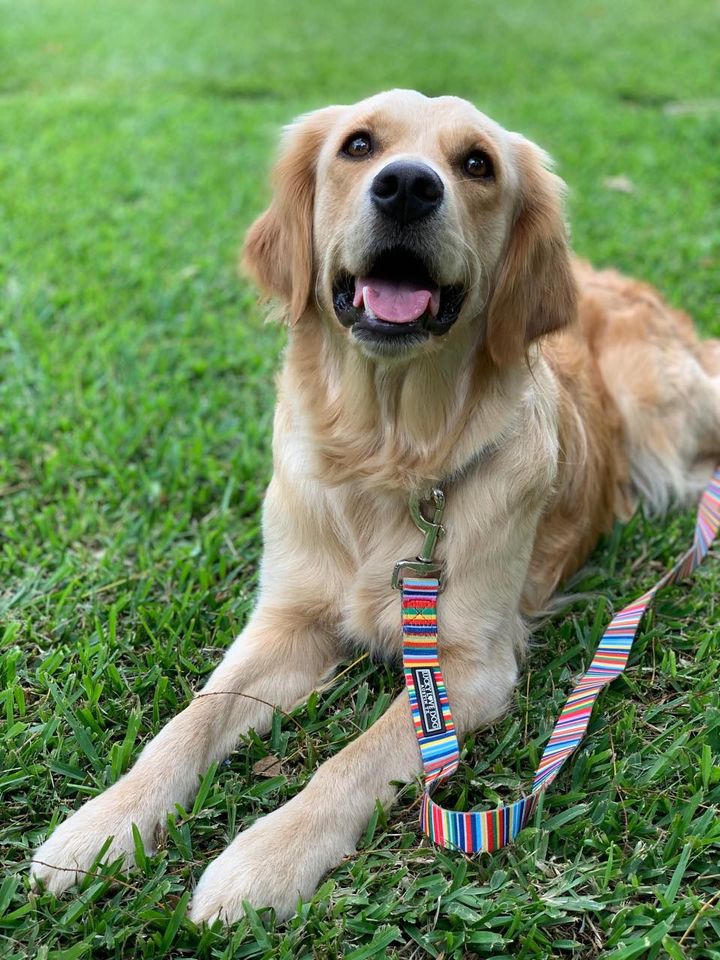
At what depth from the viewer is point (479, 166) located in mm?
2725

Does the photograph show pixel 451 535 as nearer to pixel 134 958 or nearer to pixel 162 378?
pixel 134 958

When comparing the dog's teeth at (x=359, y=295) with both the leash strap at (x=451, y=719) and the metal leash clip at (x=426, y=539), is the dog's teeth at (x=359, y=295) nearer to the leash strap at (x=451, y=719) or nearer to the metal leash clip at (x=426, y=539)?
the metal leash clip at (x=426, y=539)

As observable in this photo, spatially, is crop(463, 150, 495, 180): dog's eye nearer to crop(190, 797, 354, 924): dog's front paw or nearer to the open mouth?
the open mouth

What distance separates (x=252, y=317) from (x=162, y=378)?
3.06 feet

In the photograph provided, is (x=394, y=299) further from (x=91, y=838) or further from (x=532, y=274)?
(x=91, y=838)

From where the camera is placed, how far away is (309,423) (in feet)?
9.45

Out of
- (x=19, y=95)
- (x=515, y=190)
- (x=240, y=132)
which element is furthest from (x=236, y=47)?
(x=515, y=190)

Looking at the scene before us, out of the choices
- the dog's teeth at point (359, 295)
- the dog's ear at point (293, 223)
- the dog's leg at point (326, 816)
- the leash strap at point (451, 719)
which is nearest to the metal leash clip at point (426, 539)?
the leash strap at point (451, 719)

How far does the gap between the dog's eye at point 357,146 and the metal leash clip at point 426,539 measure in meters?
1.03

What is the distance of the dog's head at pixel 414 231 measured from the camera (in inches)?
98.9

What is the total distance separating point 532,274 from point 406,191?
0.60 metres

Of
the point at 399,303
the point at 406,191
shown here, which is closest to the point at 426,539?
the point at 399,303

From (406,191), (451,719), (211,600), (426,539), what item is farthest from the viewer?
(211,600)

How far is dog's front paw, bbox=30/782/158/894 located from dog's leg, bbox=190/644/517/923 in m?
0.22
